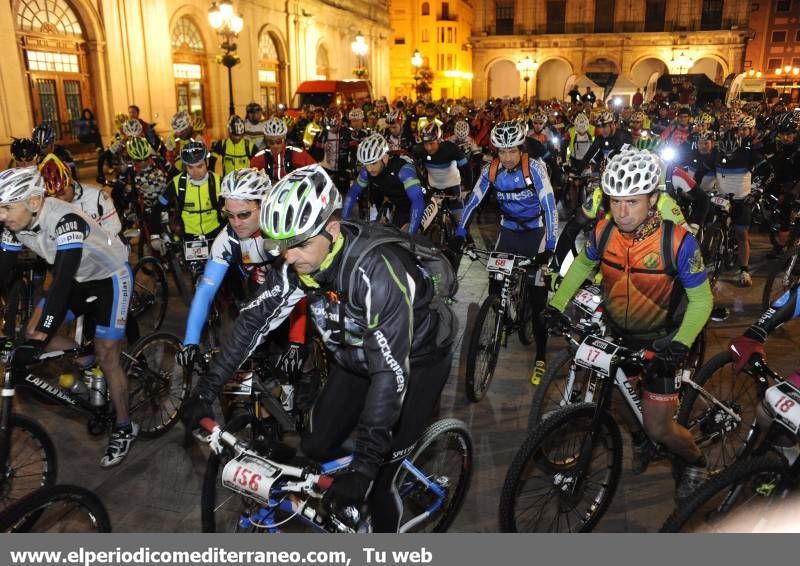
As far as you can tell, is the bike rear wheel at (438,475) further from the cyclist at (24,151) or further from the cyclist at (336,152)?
the cyclist at (336,152)

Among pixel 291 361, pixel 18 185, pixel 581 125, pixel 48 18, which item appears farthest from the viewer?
pixel 48 18

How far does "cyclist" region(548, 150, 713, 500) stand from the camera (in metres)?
3.64

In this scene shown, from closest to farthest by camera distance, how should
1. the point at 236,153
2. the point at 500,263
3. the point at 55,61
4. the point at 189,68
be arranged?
the point at 500,263
the point at 236,153
the point at 55,61
the point at 189,68

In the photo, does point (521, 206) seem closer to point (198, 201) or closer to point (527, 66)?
point (198, 201)

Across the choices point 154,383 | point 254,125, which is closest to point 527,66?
point 254,125

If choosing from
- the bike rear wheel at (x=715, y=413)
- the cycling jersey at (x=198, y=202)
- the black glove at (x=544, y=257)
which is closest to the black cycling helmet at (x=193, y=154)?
the cycling jersey at (x=198, y=202)

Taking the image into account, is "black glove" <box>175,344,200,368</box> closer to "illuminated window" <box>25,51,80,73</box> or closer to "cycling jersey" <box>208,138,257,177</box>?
"cycling jersey" <box>208,138,257,177</box>

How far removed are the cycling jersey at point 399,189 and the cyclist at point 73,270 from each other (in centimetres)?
312

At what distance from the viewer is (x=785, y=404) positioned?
9.62ft

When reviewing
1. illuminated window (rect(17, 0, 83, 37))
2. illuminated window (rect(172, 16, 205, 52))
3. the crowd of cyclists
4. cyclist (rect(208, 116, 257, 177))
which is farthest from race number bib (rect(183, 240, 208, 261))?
illuminated window (rect(172, 16, 205, 52))

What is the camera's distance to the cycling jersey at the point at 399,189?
23.4 feet

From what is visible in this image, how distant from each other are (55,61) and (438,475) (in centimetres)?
2005
